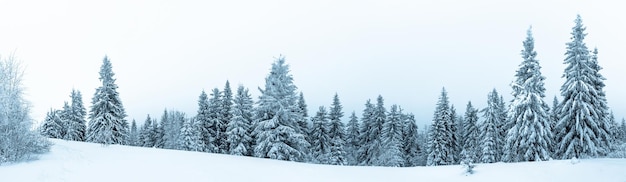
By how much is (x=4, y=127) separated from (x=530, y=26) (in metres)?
34.5

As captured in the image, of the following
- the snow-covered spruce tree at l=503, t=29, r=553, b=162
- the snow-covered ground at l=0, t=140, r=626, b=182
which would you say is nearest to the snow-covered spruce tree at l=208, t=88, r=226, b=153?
the snow-covered ground at l=0, t=140, r=626, b=182

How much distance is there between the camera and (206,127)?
4434 centimetres

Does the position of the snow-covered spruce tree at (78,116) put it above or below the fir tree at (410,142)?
above

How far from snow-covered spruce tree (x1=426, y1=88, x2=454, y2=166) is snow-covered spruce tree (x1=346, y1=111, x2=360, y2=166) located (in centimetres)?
1071

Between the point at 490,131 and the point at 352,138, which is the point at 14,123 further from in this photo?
the point at 352,138

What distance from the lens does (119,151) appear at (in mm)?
19781

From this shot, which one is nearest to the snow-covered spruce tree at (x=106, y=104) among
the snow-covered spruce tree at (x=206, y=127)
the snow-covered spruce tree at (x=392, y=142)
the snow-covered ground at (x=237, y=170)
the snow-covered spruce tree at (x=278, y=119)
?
the snow-covered spruce tree at (x=206, y=127)

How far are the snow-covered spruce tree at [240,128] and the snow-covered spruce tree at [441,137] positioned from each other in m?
22.7

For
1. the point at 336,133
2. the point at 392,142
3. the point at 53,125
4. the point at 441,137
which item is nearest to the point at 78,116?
the point at 53,125

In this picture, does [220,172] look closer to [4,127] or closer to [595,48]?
[4,127]

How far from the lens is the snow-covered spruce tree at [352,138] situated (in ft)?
175

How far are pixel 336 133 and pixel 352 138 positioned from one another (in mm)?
7429

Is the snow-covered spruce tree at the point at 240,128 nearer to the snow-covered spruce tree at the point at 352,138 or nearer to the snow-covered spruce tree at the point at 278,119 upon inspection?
the snow-covered spruce tree at the point at 278,119

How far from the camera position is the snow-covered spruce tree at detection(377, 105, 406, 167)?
45.2m
